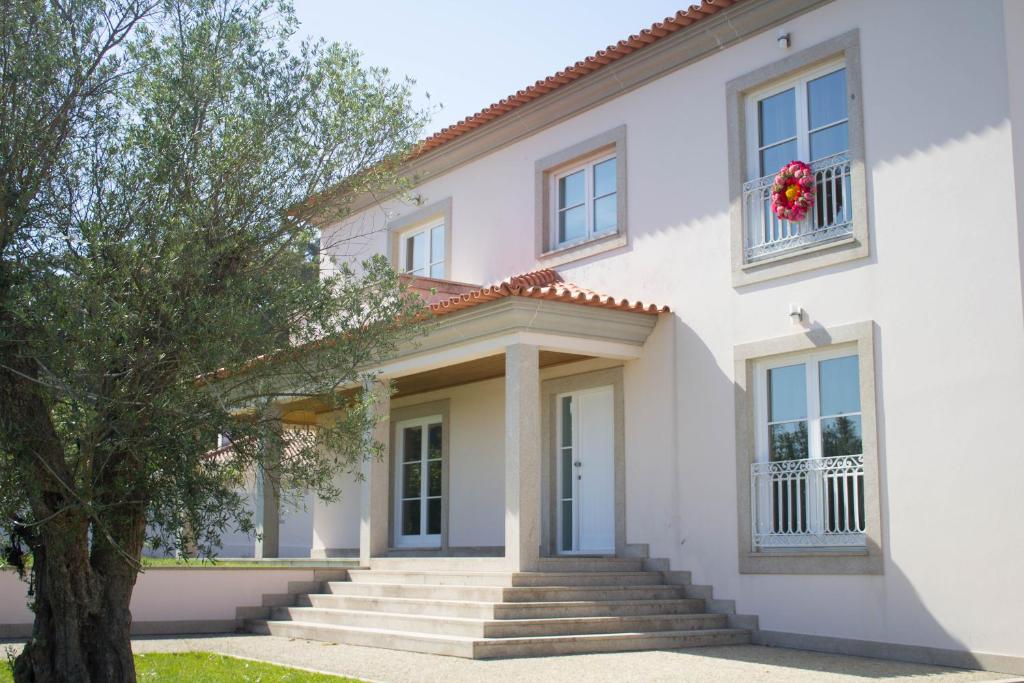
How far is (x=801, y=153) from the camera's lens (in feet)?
38.8

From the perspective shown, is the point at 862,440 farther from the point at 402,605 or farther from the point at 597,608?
the point at 402,605

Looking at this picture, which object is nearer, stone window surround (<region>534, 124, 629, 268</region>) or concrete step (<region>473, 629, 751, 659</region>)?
concrete step (<region>473, 629, 751, 659</region>)

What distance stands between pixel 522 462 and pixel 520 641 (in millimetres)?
2231

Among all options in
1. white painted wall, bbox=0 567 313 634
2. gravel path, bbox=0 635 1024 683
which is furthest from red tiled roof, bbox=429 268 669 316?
white painted wall, bbox=0 567 313 634

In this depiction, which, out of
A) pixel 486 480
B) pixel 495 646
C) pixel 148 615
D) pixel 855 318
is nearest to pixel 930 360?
pixel 855 318

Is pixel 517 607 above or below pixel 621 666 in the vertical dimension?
above

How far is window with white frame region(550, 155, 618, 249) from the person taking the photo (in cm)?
1416

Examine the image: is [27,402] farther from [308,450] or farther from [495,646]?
[495,646]

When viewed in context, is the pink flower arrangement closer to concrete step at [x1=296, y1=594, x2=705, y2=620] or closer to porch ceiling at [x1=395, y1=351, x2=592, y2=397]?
porch ceiling at [x1=395, y1=351, x2=592, y2=397]

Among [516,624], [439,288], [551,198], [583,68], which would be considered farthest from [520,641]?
[583,68]

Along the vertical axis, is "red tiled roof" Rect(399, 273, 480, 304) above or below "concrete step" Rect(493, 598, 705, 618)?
above

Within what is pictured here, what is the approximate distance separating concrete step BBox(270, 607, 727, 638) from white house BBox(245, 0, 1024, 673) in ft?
0.13

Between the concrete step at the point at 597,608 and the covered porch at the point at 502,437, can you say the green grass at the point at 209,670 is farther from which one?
the covered porch at the point at 502,437

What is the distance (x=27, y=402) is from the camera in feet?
22.8
